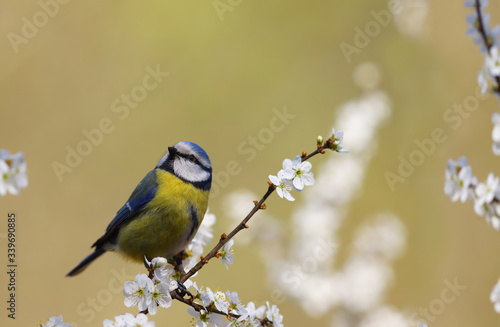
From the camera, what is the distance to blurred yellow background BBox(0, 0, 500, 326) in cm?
472

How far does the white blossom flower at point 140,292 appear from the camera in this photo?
1.42 metres

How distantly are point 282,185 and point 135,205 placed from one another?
3.78ft

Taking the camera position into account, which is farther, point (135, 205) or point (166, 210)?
point (135, 205)

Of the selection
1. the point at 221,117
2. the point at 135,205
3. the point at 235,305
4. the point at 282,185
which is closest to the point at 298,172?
the point at 282,185

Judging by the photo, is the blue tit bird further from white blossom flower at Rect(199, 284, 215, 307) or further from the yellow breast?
white blossom flower at Rect(199, 284, 215, 307)

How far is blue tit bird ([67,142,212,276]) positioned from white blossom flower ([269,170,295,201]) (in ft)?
2.74

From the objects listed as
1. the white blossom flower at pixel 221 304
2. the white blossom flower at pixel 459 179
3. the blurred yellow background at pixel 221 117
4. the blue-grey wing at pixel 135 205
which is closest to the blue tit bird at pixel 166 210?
the blue-grey wing at pixel 135 205

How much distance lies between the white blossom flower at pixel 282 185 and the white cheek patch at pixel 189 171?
95 cm

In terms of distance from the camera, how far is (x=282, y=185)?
1568 millimetres

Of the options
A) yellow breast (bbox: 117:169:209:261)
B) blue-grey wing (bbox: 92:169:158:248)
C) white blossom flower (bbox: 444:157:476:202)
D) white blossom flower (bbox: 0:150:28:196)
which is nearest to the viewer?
white blossom flower (bbox: 0:150:28:196)

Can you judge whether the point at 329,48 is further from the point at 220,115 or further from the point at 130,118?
the point at 130,118

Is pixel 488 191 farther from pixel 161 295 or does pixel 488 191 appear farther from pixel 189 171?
pixel 189 171

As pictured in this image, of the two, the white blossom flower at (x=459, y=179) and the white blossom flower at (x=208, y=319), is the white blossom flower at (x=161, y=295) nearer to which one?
the white blossom flower at (x=208, y=319)

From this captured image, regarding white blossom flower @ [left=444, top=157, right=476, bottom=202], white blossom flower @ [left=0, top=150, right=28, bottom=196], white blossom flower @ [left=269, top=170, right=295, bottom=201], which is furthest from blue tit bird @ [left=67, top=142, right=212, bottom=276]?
white blossom flower @ [left=444, top=157, right=476, bottom=202]
